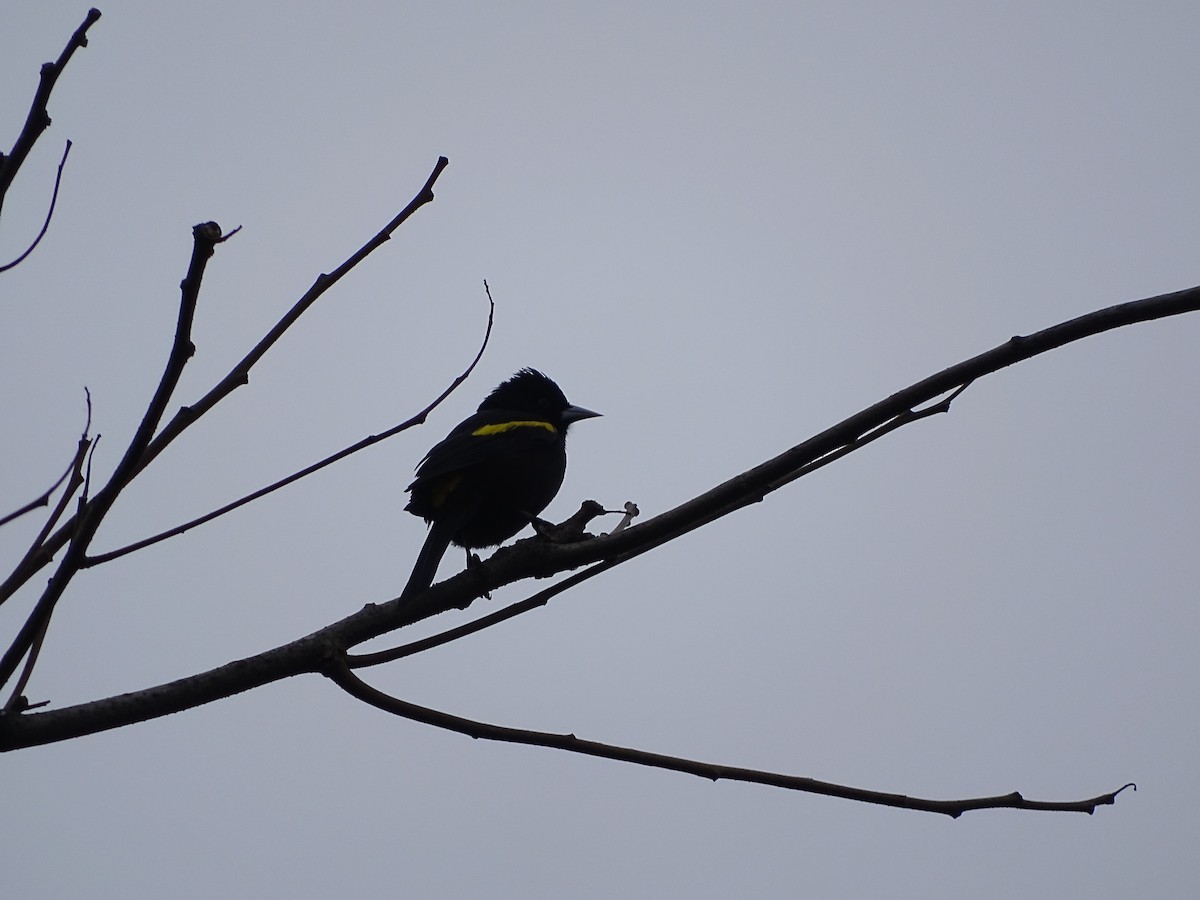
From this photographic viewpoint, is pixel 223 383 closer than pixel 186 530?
Yes

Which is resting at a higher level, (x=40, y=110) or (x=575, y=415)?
(x=575, y=415)

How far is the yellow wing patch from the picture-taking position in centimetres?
474

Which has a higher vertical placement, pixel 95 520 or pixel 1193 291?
pixel 1193 291

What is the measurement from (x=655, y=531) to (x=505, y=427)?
2.91 meters

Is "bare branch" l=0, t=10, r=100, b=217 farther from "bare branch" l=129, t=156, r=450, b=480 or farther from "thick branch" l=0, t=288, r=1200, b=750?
"thick branch" l=0, t=288, r=1200, b=750

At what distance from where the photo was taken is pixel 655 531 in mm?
1979

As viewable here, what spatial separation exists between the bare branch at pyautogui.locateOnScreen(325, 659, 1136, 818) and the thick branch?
293 mm

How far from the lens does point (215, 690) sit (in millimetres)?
1958

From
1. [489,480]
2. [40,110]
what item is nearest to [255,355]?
[40,110]

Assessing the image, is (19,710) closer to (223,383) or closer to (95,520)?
(95,520)

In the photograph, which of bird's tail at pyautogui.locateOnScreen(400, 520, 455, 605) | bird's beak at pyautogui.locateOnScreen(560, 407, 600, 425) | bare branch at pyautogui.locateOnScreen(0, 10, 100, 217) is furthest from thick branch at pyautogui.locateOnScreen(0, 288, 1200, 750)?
bird's beak at pyautogui.locateOnScreen(560, 407, 600, 425)

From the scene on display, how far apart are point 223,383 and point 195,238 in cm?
39

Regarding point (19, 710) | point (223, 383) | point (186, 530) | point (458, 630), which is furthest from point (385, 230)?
point (19, 710)

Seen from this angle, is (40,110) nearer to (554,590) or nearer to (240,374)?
(240,374)
